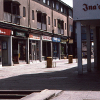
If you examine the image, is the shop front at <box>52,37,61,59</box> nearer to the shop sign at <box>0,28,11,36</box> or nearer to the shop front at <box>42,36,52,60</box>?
the shop front at <box>42,36,52,60</box>

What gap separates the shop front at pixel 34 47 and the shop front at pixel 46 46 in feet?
6.20

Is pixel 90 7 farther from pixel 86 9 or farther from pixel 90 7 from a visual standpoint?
pixel 86 9

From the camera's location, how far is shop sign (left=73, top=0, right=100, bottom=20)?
16.8 metres

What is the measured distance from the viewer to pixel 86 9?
55.6 feet

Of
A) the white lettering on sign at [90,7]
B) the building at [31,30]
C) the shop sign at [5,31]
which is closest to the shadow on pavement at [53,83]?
the white lettering on sign at [90,7]

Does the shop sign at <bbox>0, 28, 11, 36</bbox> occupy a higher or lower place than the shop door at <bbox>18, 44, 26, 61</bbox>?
higher

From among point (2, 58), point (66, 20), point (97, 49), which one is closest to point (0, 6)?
point (2, 58)

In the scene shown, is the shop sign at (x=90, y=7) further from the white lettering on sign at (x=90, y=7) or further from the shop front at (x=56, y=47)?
the shop front at (x=56, y=47)

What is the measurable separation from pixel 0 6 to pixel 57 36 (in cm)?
1967

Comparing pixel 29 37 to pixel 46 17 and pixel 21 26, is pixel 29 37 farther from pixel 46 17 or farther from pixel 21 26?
pixel 46 17

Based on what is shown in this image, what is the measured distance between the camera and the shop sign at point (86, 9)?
55.0ft

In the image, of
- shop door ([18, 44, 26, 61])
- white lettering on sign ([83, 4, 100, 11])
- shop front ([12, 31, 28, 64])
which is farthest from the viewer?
shop door ([18, 44, 26, 61])

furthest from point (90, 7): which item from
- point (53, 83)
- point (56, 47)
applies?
point (56, 47)

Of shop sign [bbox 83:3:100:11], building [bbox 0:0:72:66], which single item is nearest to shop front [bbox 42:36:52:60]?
building [bbox 0:0:72:66]
